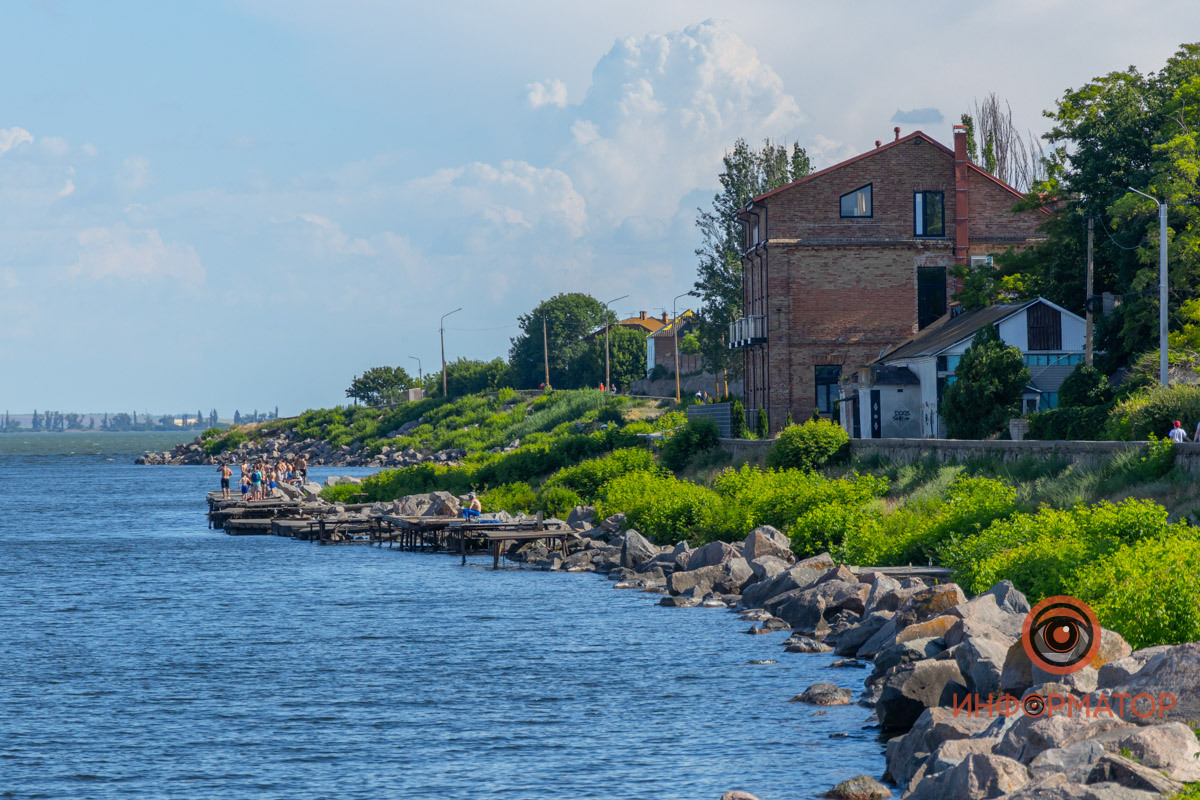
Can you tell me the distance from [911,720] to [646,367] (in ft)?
381

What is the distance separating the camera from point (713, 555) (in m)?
37.0

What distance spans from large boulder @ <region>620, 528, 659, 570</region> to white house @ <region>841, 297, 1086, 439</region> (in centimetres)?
1370

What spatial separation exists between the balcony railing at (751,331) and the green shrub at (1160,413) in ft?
90.7

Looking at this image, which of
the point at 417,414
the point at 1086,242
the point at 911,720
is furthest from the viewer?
the point at 417,414

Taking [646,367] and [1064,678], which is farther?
[646,367]

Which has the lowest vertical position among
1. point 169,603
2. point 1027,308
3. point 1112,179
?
point 169,603

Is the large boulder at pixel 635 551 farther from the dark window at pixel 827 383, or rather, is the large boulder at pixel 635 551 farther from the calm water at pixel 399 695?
the dark window at pixel 827 383

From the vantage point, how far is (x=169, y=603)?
37.8 metres

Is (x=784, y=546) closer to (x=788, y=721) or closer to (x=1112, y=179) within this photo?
(x=788, y=721)

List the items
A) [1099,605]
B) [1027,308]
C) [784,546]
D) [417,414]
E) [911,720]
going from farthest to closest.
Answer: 1. [417,414]
2. [1027,308]
3. [784,546]
4. [1099,605]
5. [911,720]

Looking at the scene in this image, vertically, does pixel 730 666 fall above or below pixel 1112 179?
below

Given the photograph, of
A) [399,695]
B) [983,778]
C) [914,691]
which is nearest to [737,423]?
[399,695]

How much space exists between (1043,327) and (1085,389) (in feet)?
23.8

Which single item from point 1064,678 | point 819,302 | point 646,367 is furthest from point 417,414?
point 1064,678
